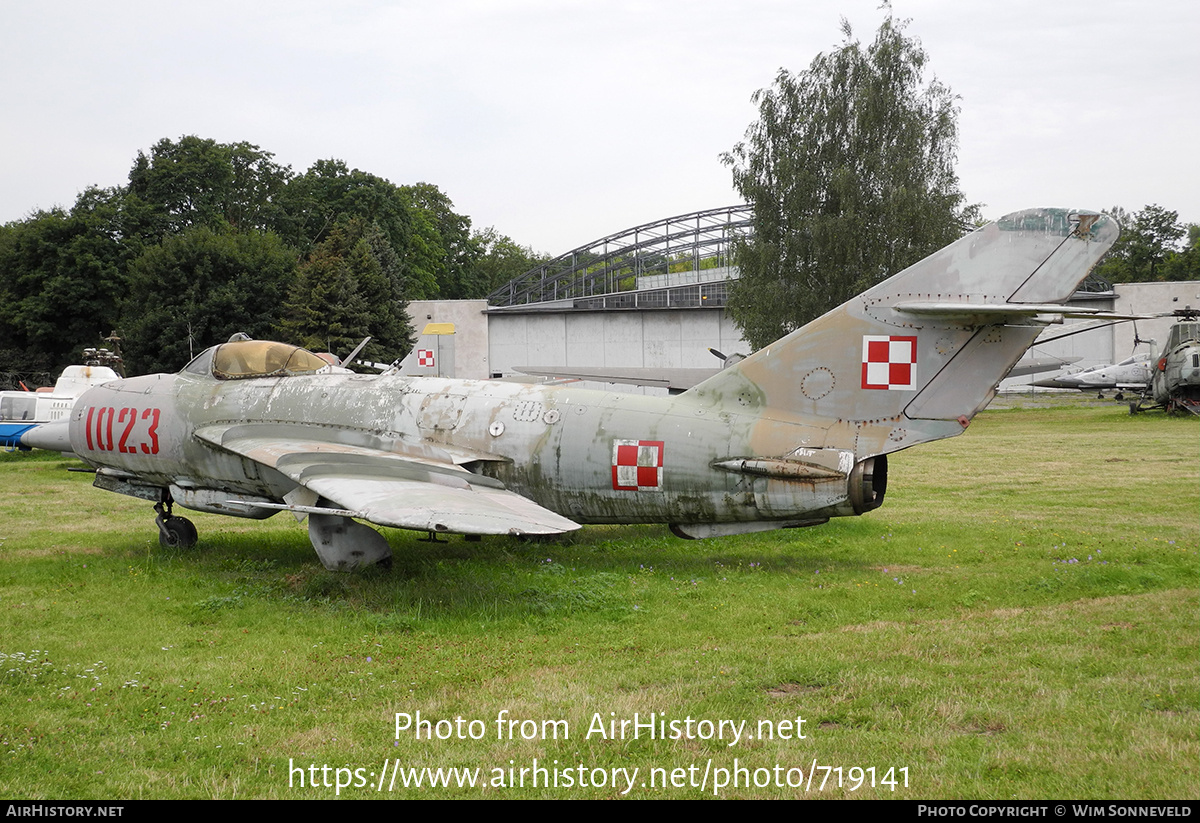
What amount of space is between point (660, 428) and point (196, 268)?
4123 centimetres

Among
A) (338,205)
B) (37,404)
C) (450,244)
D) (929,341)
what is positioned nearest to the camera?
(929,341)

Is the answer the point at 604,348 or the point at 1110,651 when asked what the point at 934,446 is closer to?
the point at 1110,651

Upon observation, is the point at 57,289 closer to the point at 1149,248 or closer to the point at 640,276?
the point at 640,276

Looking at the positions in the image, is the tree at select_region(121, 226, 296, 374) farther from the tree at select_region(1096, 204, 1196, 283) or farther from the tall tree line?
the tree at select_region(1096, 204, 1196, 283)

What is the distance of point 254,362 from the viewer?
1216 centimetres

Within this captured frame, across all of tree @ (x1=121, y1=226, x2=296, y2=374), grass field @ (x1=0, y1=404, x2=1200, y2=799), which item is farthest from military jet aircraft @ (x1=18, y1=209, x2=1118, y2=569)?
tree @ (x1=121, y1=226, x2=296, y2=374)

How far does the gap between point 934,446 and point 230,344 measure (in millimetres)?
20889

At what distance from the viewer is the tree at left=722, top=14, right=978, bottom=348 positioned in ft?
117

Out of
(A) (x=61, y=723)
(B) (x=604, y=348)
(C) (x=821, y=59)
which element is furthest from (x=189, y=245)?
(A) (x=61, y=723)

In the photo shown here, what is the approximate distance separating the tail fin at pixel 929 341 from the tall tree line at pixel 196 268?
31.8 m

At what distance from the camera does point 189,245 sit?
A: 148 feet

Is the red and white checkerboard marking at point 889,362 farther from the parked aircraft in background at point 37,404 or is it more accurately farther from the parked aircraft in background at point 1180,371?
the parked aircraft in background at point 1180,371

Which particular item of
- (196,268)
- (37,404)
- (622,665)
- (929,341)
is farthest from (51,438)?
(196,268)

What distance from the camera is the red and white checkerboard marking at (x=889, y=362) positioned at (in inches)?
384
